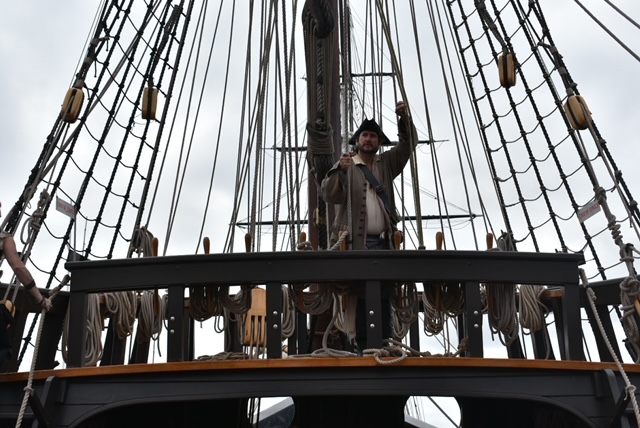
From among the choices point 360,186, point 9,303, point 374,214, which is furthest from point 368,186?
point 9,303

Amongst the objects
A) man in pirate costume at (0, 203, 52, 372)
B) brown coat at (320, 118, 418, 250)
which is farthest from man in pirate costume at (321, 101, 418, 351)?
man in pirate costume at (0, 203, 52, 372)

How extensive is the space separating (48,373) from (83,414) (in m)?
0.25

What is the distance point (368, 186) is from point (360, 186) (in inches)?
2.4

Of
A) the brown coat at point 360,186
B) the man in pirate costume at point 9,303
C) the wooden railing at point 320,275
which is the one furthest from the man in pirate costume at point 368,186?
the man in pirate costume at point 9,303

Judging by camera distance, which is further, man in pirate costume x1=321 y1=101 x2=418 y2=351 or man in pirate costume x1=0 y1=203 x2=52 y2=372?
man in pirate costume x1=321 y1=101 x2=418 y2=351

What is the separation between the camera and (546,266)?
403 centimetres

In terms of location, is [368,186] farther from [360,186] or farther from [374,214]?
[374,214]

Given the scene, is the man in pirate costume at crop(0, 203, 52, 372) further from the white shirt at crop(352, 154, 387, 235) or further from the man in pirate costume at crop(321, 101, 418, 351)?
the white shirt at crop(352, 154, 387, 235)

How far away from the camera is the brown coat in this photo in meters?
4.63

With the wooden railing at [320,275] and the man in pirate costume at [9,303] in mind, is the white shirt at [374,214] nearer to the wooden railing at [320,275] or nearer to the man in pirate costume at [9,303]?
the wooden railing at [320,275]

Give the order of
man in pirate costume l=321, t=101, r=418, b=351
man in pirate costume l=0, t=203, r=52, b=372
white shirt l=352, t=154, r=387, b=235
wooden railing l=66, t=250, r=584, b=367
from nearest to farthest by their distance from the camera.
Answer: wooden railing l=66, t=250, r=584, b=367, man in pirate costume l=0, t=203, r=52, b=372, man in pirate costume l=321, t=101, r=418, b=351, white shirt l=352, t=154, r=387, b=235

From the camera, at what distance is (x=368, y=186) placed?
4789 millimetres

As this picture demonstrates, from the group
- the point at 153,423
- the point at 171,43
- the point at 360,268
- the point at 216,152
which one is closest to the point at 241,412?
the point at 153,423

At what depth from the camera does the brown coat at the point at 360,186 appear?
15.2 ft
